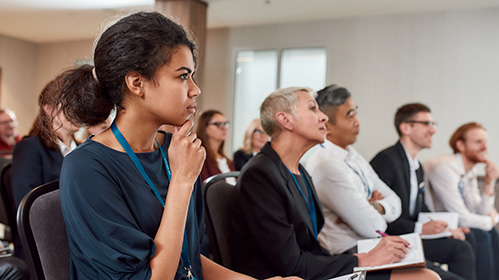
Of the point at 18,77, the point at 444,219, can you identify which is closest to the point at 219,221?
the point at 444,219

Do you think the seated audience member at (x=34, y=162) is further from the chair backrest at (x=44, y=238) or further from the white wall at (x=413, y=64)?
the white wall at (x=413, y=64)

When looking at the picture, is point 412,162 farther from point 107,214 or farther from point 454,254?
point 107,214

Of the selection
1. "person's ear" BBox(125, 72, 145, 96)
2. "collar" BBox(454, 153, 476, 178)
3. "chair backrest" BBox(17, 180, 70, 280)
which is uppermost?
"person's ear" BBox(125, 72, 145, 96)

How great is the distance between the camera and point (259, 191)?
71.1 inches

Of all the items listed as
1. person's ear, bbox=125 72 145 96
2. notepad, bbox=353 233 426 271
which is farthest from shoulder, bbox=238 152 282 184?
person's ear, bbox=125 72 145 96

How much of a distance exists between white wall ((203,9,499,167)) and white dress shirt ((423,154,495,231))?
3316 mm

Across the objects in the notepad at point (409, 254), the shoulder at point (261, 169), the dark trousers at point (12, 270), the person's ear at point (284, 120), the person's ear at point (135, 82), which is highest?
the person's ear at point (135, 82)

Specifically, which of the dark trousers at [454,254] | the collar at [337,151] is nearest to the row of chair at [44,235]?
the collar at [337,151]

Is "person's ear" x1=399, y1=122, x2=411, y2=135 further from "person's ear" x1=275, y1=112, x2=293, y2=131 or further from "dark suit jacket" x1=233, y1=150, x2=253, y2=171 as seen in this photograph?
"person's ear" x1=275, y1=112, x2=293, y2=131

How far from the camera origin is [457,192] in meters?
3.46

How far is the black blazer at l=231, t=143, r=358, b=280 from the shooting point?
1.76 meters

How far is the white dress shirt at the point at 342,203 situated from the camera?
2.23 m

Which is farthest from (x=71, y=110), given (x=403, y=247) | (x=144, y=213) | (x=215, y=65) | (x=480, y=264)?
(x=215, y=65)

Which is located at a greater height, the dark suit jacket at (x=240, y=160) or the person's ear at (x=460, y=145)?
the person's ear at (x=460, y=145)
